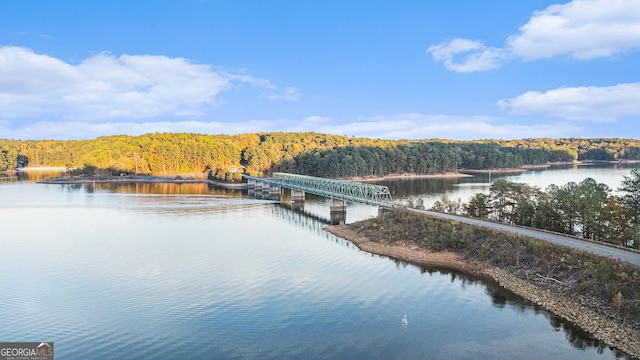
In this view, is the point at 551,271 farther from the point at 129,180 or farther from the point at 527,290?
the point at 129,180

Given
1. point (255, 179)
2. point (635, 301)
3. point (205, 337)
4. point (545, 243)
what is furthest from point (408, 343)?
point (255, 179)

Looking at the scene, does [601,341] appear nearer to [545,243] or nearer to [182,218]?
[545,243]

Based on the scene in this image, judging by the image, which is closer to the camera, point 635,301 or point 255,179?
point 635,301

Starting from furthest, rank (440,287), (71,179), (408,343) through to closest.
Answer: (71,179), (440,287), (408,343)

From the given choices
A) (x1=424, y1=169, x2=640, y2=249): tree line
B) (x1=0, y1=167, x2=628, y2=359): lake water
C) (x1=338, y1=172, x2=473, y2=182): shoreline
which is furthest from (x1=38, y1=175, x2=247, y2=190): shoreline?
(x1=424, y1=169, x2=640, y2=249): tree line

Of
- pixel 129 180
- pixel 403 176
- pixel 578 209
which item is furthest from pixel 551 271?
pixel 129 180

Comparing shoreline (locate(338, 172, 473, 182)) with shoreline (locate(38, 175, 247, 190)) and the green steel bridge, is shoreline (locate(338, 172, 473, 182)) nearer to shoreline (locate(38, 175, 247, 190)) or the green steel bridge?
the green steel bridge

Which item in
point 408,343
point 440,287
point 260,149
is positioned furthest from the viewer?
point 260,149
